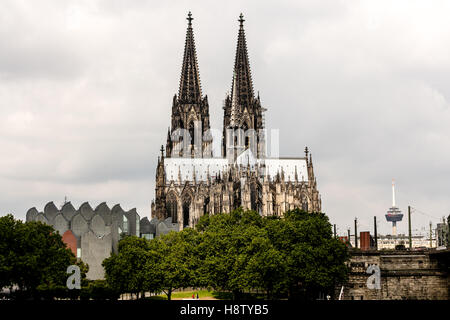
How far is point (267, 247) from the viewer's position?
82375mm

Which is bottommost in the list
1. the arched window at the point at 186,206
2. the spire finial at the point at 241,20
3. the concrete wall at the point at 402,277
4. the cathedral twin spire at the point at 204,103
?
the concrete wall at the point at 402,277

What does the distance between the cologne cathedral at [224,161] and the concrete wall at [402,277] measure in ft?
127

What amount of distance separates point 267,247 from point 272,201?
52.7 meters

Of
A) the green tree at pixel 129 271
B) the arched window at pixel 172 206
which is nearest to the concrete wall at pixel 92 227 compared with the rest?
the green tree at pixel 129 271

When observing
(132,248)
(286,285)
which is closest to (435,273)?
(286,285)

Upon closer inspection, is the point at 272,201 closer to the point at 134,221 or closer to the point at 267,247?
the point at 134,221

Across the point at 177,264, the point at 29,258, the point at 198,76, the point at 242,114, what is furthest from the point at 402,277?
the point at 198,76

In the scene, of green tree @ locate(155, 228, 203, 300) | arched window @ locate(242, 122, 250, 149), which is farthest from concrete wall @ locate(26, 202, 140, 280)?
arched window @ locate(242, 122, 250, 149)

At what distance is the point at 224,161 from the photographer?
506 feet

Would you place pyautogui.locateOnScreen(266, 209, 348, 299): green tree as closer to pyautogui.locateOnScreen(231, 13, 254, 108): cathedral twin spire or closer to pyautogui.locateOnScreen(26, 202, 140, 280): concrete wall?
pyautogui.locateOnScreen(26, 202, 140, 280): concrete wall

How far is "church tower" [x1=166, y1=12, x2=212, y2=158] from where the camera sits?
15662 centimetres

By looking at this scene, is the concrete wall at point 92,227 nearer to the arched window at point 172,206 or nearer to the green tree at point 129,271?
the green tree at point 129,271

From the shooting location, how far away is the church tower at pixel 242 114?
15675 cm
